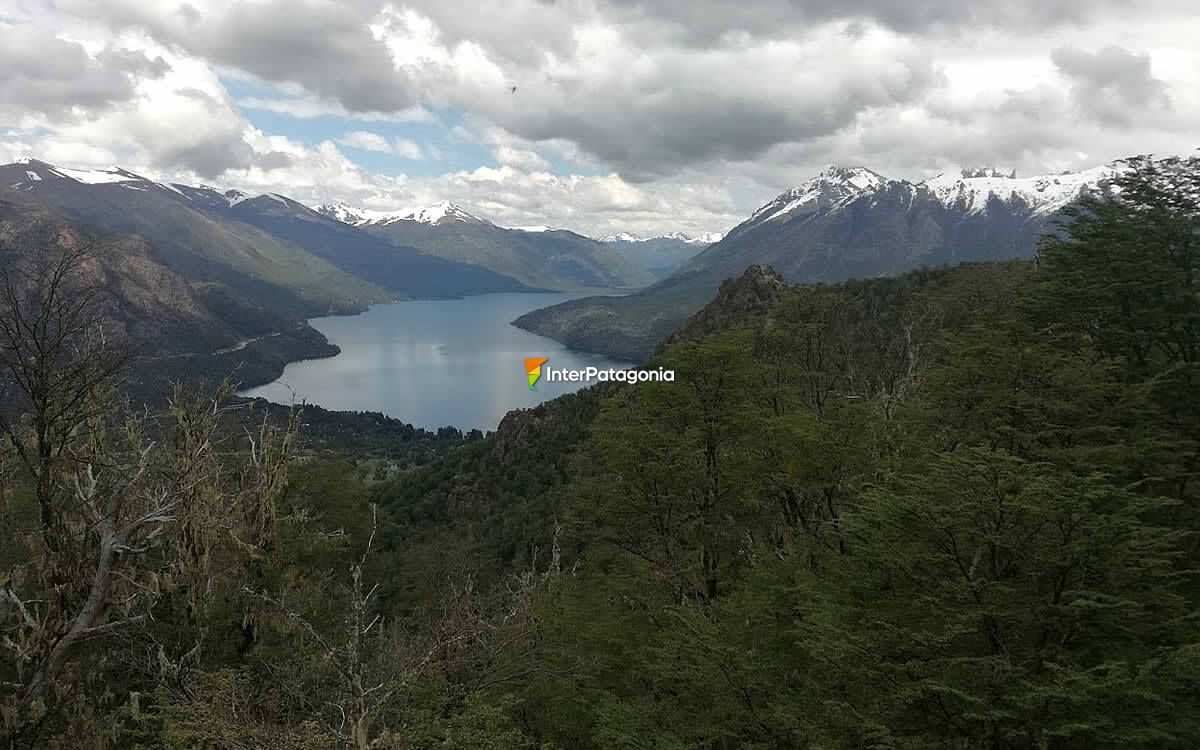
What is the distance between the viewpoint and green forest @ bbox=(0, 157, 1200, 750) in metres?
10.4

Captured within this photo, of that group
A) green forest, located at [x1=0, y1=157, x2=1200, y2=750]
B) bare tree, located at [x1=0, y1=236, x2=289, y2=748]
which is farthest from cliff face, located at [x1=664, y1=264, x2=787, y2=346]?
bare tree, located at [x1=0, y1=236, x2=289, y2=748]

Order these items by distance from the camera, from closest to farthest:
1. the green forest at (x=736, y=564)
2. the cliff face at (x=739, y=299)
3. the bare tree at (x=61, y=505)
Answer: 1. the green forest at (x=736, y=564)
2. the bare tree at (x=61, y=505)
3. the cliff face at (x=739, y=299)

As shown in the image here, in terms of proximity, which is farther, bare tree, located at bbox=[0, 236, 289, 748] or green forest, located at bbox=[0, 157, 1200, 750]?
bare tree, located at bbox=[0, 236, 289, 748]

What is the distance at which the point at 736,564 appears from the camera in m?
21.7

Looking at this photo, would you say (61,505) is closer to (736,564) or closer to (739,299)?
(736,564)

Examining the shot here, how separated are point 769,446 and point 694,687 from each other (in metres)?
7.47

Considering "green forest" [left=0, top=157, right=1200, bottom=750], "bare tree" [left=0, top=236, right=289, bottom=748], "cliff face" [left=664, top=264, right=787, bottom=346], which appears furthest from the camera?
"cliff face" [left=664, top=264, right=787, bottom=346]

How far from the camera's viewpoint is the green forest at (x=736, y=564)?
410 inches

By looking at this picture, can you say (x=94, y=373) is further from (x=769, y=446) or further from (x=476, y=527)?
(x=476, y=527)

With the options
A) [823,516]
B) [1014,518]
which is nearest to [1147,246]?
[823,516]

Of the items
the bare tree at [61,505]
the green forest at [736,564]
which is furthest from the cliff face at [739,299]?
the bare tree at [61,505]

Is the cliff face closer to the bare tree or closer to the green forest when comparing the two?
the green forest

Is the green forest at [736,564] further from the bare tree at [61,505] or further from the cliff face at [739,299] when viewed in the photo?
the cliff face at [739,299]

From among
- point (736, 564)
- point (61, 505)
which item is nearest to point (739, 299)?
point (736, 564)
